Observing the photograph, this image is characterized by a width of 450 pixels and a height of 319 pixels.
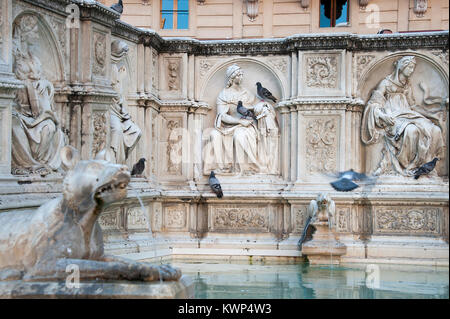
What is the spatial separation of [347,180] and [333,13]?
3.89 m

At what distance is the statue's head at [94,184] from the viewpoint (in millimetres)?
5531

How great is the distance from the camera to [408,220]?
11.5 metres

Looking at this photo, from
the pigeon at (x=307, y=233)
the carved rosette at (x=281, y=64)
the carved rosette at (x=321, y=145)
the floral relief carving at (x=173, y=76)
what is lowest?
the pigeon at (x=307, y=233)

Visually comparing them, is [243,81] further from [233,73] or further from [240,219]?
[240,219]

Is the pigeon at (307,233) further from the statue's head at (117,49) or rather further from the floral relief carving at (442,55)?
the statue's head at (117,49)

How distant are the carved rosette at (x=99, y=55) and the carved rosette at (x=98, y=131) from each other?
2.10 feet

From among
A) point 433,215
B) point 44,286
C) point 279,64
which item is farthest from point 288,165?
point 44,286

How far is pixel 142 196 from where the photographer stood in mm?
11211

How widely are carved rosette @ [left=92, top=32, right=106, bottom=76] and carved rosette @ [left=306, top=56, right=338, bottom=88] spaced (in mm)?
3849

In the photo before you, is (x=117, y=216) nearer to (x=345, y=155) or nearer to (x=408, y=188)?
(x=345, y=155)

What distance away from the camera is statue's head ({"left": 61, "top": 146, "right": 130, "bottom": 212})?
553 centimetres

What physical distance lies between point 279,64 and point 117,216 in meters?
4.17

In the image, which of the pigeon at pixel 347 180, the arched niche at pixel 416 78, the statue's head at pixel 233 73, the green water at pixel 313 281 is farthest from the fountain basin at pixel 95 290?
the statue's head at pixel 233 73

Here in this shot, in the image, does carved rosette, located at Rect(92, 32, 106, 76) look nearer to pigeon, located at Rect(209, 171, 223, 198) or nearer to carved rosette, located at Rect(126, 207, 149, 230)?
carved rosette, located at Rect(126, 207, 149, 230)
